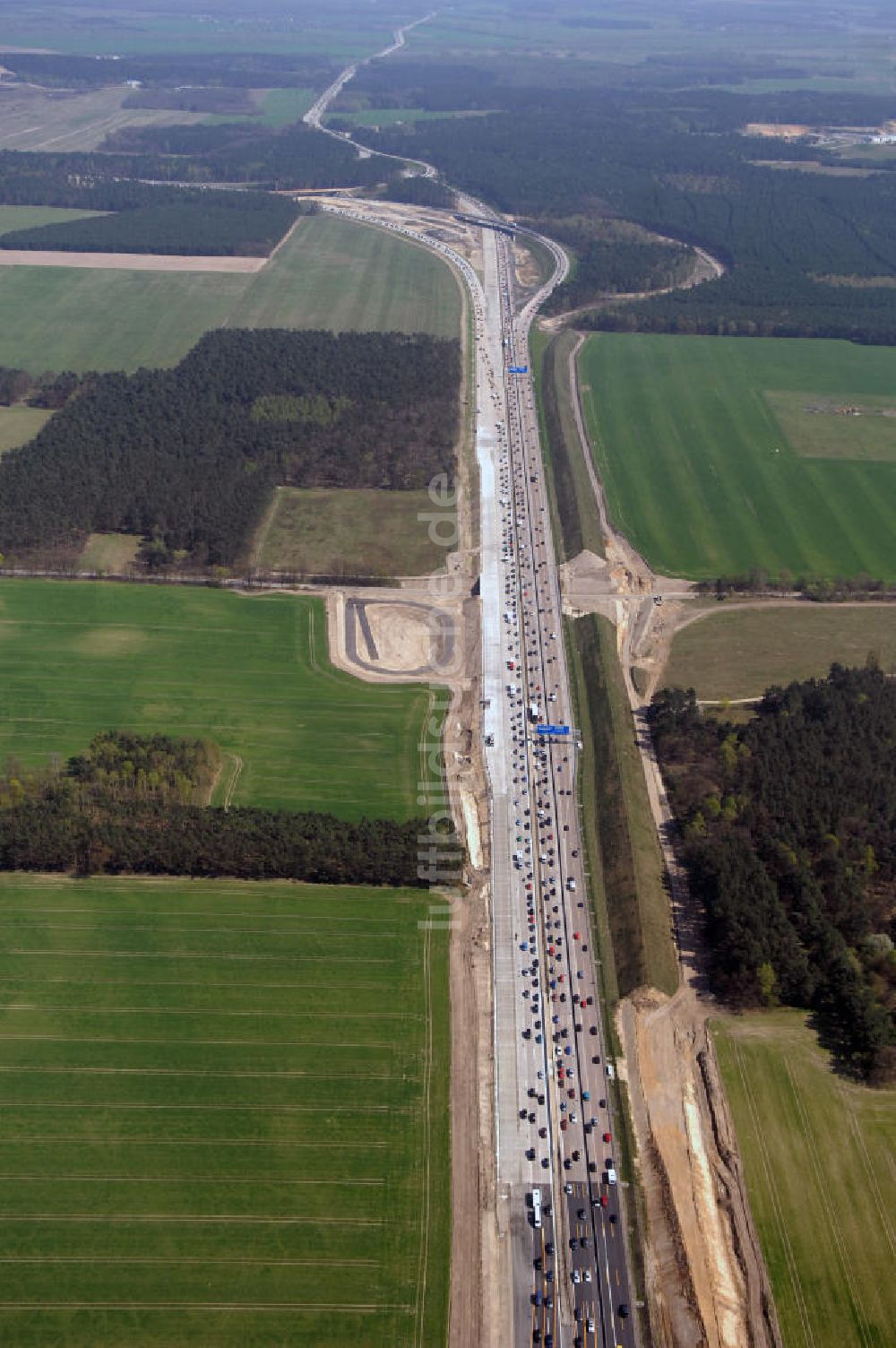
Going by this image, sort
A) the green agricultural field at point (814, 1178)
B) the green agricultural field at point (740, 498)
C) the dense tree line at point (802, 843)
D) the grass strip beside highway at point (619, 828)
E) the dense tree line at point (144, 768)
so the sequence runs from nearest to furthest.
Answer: the green agricultural field at point (814, 1178) → the dense tree line at point (802, 843) → the grass strip beside highway at point (619, 828) → the dense tree line at point (144, 768) → the green agricultural field at point (740, 498)

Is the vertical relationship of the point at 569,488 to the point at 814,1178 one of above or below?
above

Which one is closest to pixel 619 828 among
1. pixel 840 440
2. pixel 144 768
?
pixel 144 768

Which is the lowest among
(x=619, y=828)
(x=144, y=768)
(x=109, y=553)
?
(x=619, y=828)

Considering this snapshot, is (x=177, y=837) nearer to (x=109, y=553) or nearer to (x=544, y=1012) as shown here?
(x=544, y=1012)

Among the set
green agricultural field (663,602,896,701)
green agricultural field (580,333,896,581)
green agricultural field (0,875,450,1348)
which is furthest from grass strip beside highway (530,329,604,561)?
green agricultural field (0,875,450,1348)

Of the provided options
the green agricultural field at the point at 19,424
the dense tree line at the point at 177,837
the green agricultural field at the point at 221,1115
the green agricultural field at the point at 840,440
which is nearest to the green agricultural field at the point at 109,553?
the green agricultural field at the point at 19,424

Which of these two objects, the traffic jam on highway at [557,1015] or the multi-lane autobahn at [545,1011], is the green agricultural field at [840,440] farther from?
the traffic jam on highway at [557,1015]
